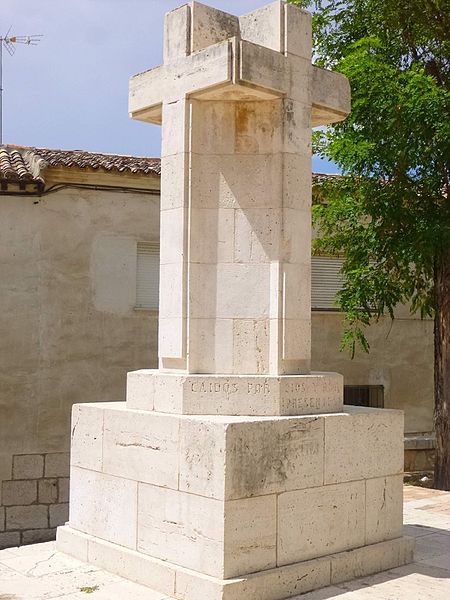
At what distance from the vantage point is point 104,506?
19.0 ft

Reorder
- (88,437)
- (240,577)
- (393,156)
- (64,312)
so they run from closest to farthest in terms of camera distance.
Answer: (240,577)
(88,437)
(393,156)
(64,312)

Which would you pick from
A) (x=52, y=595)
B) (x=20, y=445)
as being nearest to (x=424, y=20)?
(x=20, y=445)

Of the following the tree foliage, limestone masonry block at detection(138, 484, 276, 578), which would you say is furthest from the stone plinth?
the tree foliage

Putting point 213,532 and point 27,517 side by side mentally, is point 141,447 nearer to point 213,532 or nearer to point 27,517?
point 213,532

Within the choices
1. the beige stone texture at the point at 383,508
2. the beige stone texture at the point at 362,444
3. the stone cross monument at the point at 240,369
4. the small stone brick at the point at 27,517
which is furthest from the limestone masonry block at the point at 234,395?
the small stone brick at the point at 27,517

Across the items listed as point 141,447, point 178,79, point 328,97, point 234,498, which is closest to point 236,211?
point 178,79

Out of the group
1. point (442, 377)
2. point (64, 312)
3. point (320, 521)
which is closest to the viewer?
point (320, 521)

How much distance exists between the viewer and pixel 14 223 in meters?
11.2

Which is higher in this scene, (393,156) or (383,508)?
(393,156)

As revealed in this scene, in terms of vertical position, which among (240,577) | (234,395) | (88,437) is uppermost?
(234,395)

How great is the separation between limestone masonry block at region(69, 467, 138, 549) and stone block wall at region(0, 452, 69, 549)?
5331 millimetres

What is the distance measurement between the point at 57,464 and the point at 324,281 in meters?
5.37

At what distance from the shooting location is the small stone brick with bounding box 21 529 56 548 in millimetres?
11086

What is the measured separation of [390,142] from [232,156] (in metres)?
4.91
